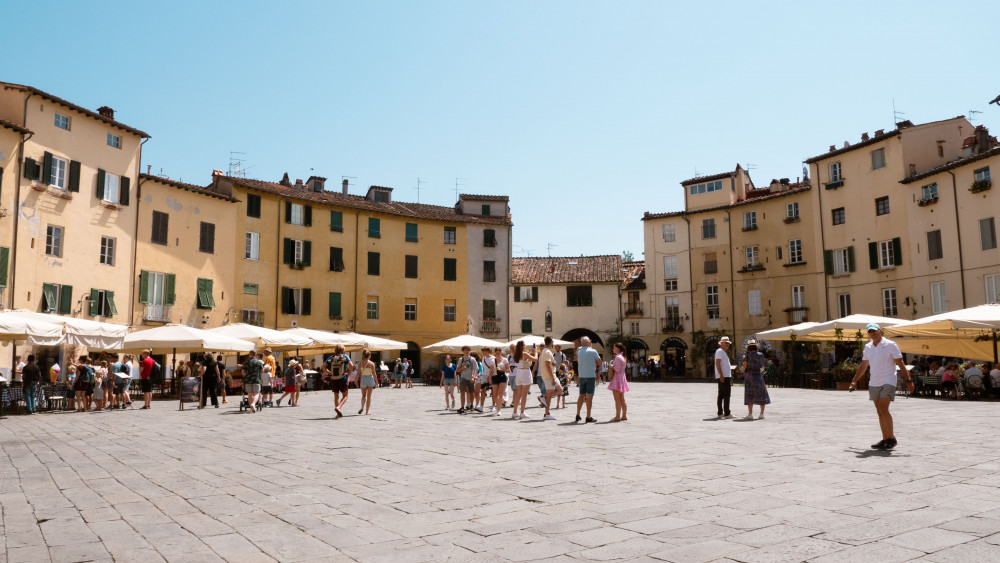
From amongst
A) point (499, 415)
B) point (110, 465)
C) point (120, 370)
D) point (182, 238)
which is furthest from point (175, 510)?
point (182, 238)

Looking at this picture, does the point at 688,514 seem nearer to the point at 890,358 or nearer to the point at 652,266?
the point at 890,358

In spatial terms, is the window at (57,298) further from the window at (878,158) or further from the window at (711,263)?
the window at (878,158)

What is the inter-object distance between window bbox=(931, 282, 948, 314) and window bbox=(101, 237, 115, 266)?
1376 inches

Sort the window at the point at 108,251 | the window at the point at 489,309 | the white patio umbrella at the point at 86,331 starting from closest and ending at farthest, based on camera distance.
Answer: the white patio umbrella at the point at 86,331
the window at the point at 108,251
the window at the point at 489,309

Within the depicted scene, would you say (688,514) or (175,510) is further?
(175,510)

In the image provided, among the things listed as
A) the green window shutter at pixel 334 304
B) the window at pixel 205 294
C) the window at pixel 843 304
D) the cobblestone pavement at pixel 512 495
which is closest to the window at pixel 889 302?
the window at pixel 843 304

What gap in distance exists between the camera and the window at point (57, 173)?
27.9 m

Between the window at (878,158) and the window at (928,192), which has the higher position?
the window at (878,158)

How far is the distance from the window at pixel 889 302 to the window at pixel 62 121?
36420 millimetres

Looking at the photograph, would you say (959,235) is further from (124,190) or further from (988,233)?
(124,190)

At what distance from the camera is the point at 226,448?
404 inches

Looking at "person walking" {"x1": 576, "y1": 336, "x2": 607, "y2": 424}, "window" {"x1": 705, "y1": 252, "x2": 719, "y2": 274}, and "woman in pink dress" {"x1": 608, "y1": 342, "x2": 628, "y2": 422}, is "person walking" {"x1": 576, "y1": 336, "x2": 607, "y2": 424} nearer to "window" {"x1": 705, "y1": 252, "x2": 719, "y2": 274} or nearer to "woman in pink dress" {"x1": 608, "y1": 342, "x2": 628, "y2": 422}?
"woman in pink dress" {"x1": 608, "y1": 342, "x2": 628, "y2": 422}

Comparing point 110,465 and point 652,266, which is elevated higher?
point 652,266

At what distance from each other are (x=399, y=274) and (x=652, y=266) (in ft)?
55.1
